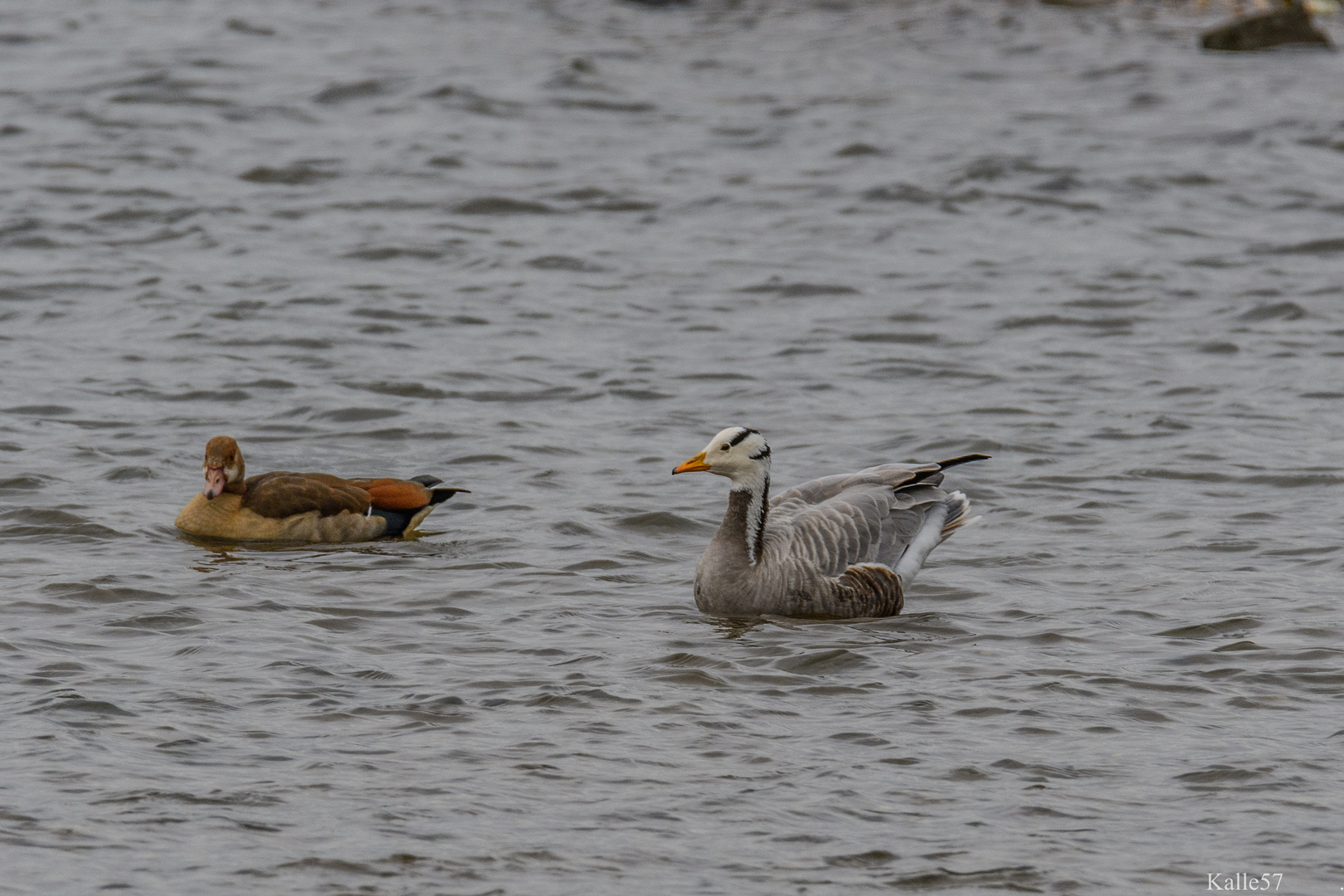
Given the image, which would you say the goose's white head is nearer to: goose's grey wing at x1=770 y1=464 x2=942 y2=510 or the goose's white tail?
goose's grey wing at x1=770 y1=464 x2=942 y2=510

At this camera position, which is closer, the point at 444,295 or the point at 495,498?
the point at 495,498

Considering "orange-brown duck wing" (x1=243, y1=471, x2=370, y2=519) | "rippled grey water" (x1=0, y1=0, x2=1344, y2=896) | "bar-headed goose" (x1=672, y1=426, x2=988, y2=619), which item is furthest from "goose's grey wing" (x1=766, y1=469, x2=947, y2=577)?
"orange-brown duck wing" (x1=243, y1=471, x2=370, y2=519)

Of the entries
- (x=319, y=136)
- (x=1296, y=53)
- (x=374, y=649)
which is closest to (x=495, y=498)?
(x=374, y=649)

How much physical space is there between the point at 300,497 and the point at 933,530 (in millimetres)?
4240

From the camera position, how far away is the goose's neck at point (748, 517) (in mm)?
11195

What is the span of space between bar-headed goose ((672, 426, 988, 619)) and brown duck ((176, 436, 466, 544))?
2.39 m

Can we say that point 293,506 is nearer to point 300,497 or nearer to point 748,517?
point 300,497

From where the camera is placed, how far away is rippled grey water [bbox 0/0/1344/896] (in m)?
8.08

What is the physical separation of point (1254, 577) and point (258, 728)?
6449 millimetres

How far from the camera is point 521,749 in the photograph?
28.7 ft

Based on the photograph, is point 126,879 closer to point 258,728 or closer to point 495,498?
point 258,728

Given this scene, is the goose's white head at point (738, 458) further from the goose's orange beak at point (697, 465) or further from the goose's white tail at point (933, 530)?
the goose's white tail at point (933, 530)

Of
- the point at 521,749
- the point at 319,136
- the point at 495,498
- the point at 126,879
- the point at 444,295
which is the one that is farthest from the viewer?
the point at 319,136

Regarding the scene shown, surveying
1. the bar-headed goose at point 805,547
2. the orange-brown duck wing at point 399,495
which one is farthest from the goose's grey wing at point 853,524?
the orange-brown duck wing at point 399,495
